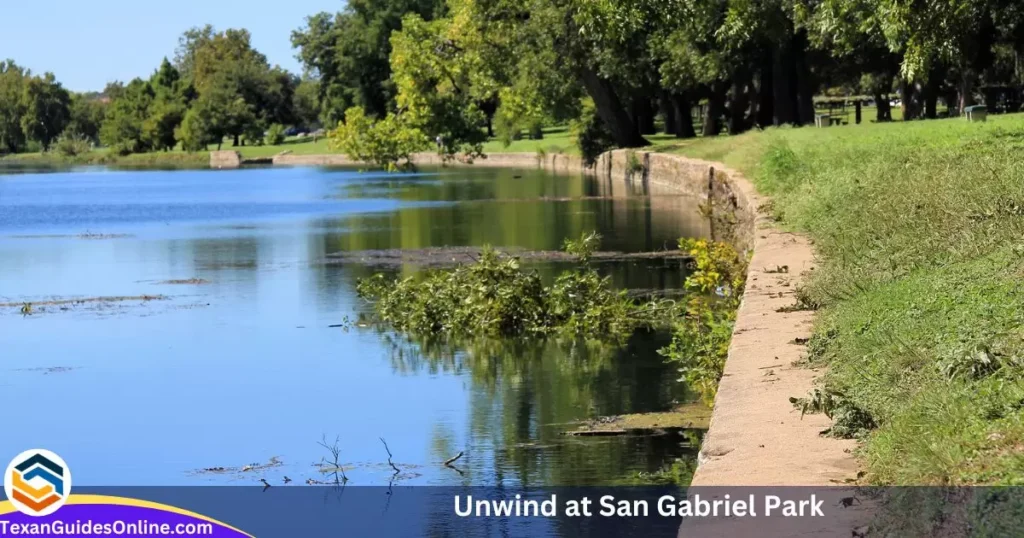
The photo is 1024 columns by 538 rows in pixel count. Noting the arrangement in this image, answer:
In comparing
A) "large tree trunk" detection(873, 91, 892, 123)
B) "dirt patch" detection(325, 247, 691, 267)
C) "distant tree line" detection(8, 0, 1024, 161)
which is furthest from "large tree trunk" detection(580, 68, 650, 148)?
"dirt patch" detection(325, 247, 691, 267)

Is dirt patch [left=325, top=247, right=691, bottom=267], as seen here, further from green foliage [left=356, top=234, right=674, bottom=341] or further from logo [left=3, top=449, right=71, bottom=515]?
logo [left=3, top=449, right=71, bottom=515]

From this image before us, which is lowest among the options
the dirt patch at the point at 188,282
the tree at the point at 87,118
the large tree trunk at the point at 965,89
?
the dirt patch at the point at 188,282

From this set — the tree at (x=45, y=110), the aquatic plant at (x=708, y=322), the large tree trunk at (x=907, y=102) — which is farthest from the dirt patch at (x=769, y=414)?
the tree at (x=45, y=110)

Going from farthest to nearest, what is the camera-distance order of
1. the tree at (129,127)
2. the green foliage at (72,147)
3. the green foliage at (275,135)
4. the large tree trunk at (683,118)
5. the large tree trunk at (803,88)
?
the green foliage at (72,147) → the tree at (129,127) → the green foliage at (275,135) → the large tree trunk at (683,118) → the large tree trunk at (803,88)

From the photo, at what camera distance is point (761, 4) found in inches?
1660

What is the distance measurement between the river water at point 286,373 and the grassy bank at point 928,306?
1.91 metres

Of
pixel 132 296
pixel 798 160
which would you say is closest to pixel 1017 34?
pixel 798 160

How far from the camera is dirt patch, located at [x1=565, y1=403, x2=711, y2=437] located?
11977 millimetres

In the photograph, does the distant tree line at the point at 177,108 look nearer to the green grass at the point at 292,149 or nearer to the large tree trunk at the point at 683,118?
the green grass at the point at 292,149

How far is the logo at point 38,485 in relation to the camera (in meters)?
9.55

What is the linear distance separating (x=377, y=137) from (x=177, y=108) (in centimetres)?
7850

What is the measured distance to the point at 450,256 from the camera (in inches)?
1059

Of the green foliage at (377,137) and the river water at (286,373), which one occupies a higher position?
the green foliage at (377,137)

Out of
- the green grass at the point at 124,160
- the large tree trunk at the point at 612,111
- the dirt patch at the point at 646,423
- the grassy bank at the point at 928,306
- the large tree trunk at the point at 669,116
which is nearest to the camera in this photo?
the grassy bank at the point at 928,306
